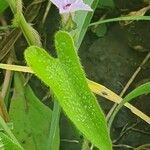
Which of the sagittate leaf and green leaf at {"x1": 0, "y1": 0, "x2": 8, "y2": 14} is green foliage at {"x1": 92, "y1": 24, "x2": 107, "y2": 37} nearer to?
green leaf at {"x1": 0, "y1": 0, "x2": 8, "y2": 14}

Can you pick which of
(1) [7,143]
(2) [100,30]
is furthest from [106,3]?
(1) [7,143]

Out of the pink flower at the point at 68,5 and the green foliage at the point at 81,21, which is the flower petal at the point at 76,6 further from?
the green foliage at the point at 81,21

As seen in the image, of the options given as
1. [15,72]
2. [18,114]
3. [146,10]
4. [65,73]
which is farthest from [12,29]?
[65,73]

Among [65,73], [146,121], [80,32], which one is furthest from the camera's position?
[146,121]

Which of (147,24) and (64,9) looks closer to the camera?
(64,9)

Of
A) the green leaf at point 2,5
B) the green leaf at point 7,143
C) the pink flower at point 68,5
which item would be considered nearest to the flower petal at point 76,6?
the pink flower at point 68,5

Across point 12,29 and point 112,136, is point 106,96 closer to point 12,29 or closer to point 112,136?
point 112,136
